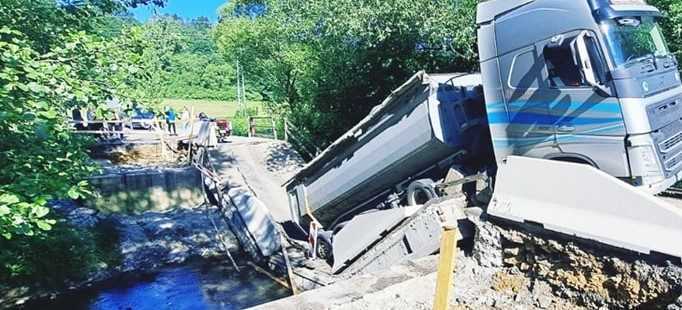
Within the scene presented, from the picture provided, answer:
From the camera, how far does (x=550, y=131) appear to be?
15.9 feet

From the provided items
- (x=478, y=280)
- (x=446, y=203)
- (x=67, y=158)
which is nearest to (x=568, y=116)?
(x=446, y=203)

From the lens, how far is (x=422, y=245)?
5.35 metres

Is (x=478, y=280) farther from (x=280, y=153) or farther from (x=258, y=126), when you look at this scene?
(x=258, y=126)

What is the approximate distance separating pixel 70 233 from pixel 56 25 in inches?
197

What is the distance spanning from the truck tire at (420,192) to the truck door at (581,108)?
1.50m

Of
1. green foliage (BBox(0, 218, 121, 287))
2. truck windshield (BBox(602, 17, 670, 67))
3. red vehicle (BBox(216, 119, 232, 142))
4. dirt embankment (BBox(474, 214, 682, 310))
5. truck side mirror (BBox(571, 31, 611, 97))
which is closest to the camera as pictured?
dirt embankment (BBox(474, 214, 682, 310))

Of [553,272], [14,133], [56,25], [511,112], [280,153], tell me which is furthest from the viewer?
[280,153]

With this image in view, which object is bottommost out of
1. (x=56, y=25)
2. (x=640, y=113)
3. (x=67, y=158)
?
(x=640, y=113)

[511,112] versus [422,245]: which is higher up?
[511,112]

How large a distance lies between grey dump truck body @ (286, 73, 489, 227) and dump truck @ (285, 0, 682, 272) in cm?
2

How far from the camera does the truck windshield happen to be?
14.7 feet

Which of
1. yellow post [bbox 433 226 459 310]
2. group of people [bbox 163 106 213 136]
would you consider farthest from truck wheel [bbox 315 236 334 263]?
group of people [bbox 163 106 213 136]

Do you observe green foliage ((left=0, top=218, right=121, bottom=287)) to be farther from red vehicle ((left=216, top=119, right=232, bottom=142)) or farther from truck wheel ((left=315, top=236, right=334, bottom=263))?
red vehicle ((left=216, top=119, right=232, bottom=142))

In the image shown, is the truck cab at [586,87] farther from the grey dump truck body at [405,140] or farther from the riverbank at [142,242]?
the riverbank at [142,242]
